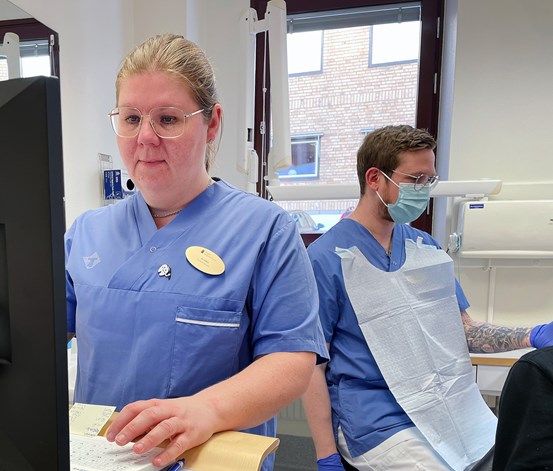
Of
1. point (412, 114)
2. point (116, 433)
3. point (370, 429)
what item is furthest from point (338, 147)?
point (116, 433)

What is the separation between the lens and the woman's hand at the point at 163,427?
19.1 inches

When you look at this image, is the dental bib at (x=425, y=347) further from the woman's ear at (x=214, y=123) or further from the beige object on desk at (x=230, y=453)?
the beige object on desk at (x=230, y=453)

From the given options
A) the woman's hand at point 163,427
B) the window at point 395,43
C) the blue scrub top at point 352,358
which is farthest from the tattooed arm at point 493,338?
the window at point 395,43

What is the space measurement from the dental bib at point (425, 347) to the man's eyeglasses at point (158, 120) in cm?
71

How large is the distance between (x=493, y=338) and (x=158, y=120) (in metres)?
1.29

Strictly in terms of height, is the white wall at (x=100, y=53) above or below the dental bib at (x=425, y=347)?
above

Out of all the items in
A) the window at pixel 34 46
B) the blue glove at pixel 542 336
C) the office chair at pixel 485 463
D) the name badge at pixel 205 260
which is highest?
the window at pixel 34 46

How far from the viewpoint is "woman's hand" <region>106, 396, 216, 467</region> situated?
0.49 metres

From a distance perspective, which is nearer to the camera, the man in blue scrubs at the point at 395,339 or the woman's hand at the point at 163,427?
the woman's hand at the point at 163,427

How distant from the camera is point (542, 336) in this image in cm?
128

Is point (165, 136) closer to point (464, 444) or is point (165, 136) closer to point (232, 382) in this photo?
point (232, 382)

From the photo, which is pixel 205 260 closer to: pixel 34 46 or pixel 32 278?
pixel 32 278

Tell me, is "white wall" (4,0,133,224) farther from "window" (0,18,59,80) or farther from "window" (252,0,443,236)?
"window" (252,0,443,236)

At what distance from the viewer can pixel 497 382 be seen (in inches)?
64.4
